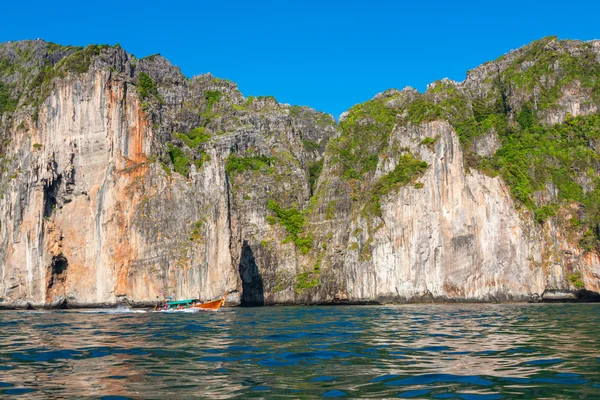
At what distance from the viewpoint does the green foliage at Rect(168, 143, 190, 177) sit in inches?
3175

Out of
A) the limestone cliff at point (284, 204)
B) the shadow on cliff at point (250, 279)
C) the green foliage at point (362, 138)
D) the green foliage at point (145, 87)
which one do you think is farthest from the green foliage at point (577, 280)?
the green foliage at point (145, 87)

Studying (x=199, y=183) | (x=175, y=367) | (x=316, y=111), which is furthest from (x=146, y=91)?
(x=175, y=367)

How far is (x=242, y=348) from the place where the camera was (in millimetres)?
19125

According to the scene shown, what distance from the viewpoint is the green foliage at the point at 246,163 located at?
95.3 meters

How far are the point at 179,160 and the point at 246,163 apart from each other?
15.7m

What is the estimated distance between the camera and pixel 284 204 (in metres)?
94.5

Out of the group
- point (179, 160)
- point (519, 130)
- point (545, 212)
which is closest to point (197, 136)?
point (179, 160)

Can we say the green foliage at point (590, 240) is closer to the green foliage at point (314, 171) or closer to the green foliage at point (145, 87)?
the green foliage at point (314, 171)

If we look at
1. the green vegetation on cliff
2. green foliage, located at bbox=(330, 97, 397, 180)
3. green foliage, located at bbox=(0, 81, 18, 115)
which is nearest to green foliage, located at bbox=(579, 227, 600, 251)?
the green vegetation on cliff

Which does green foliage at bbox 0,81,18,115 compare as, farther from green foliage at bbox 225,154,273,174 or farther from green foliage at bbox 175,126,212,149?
green foliage at bbox 225,154,273,174

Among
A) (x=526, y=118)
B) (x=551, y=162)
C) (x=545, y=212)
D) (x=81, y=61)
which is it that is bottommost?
(x=545, y=212)

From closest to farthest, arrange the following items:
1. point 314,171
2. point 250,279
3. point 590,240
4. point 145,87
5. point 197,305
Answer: point 197,305
point 590,240
point 250,279
point 145,87
point 314,171

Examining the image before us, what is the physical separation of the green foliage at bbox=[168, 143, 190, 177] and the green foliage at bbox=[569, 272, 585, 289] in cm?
5304

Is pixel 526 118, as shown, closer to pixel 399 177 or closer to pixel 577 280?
pixel 399 177
